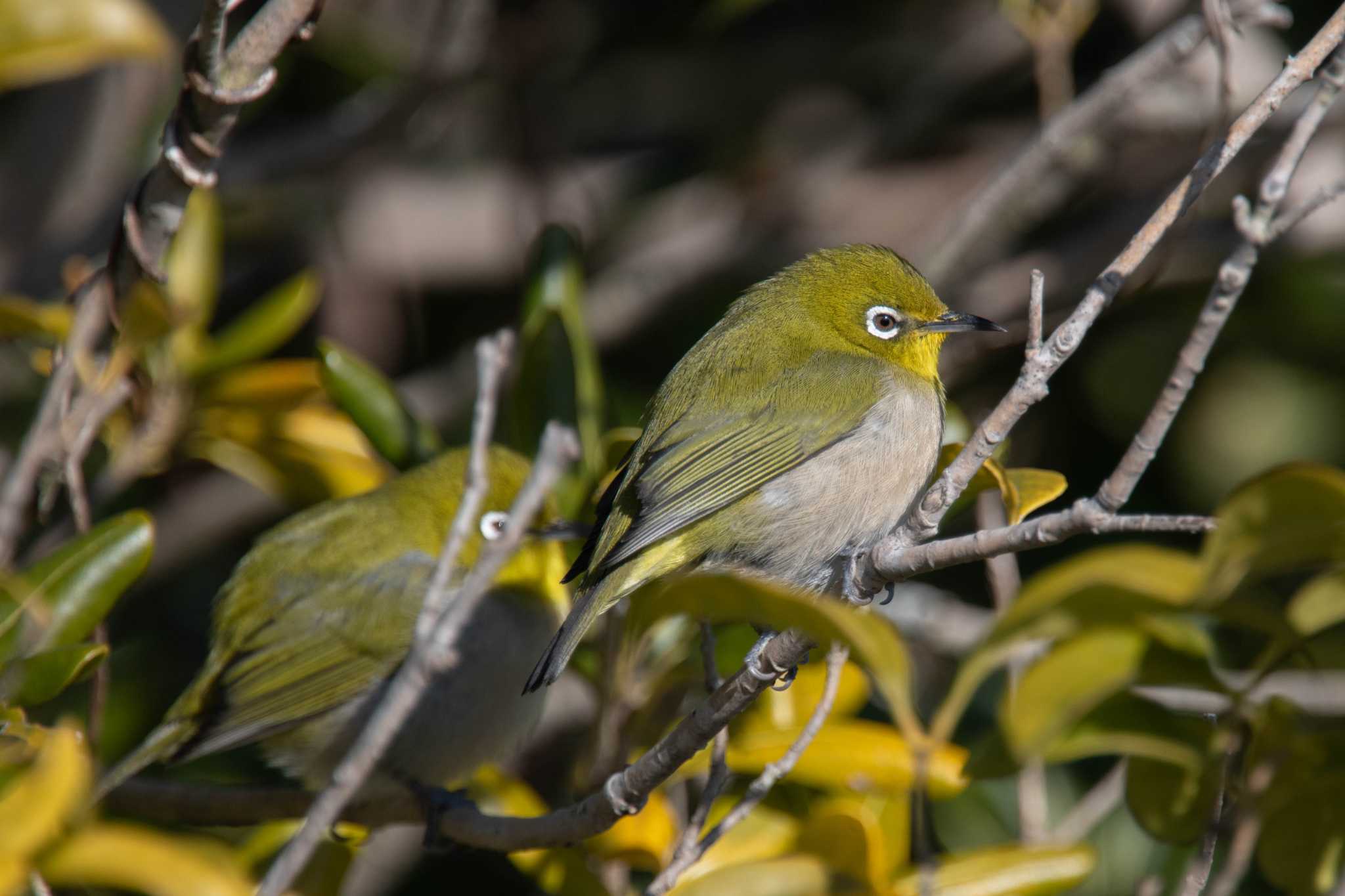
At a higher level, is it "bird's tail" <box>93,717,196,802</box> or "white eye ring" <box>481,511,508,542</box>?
"white eye ring" <box>481,511,508,542</box>

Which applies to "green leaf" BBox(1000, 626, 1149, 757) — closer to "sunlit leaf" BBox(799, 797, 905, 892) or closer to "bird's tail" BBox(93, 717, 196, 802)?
"sunlit leaf" BBox(799, 797, 905, 892)

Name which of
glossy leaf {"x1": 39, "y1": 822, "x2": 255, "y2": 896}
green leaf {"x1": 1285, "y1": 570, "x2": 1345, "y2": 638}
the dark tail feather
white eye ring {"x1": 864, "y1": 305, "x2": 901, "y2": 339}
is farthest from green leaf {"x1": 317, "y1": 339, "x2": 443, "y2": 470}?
green leaf {"x1": 1285, "y1": 570, "x2": 1345, "y2": 638}

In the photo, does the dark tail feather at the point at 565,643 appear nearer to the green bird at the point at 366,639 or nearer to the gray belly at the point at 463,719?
the green bird at the point at 366,639

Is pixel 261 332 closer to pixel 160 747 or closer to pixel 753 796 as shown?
pixel 160 747

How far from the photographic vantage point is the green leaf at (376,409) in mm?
3352

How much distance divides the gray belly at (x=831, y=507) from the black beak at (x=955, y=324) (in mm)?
353

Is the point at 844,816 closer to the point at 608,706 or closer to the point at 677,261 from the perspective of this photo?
the point at 608,706

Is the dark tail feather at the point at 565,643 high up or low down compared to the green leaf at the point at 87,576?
down

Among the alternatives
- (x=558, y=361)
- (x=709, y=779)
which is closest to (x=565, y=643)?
(x=709, y=779)

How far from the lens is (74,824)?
5.85 feet

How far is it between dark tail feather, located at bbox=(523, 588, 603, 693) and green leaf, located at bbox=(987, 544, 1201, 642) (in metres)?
1.30

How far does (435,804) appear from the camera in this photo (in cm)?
343

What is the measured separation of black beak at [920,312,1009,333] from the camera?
11.3 ft

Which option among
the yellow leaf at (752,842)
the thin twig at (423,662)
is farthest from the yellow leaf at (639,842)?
the thin twig at (423,662)
